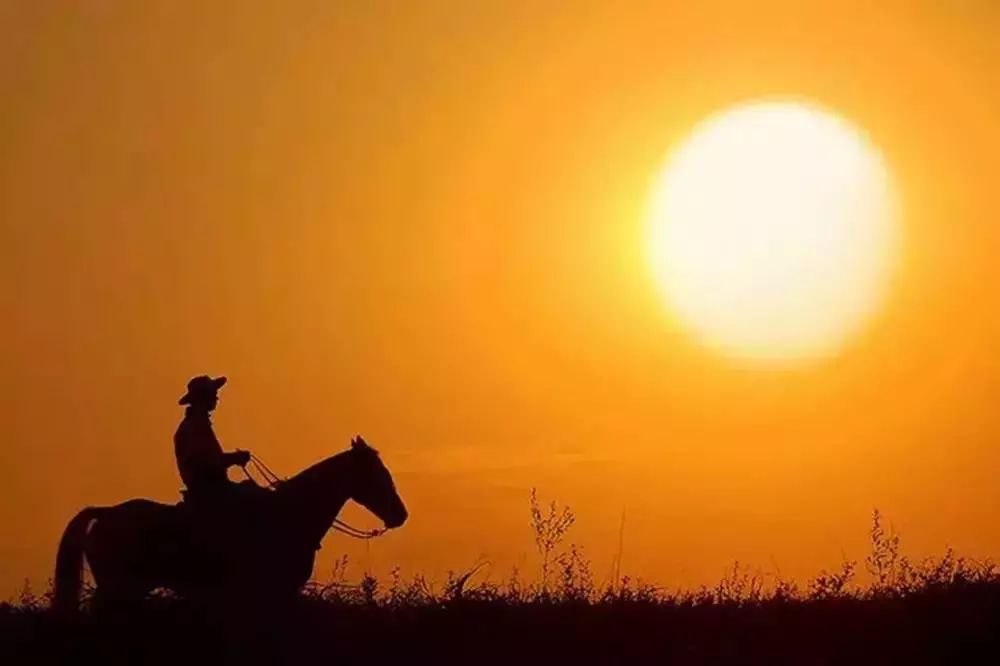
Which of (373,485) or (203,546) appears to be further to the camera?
(373,485)

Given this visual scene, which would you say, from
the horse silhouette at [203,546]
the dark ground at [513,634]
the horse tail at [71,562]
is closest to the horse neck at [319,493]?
the horse silhouette at [203,546]

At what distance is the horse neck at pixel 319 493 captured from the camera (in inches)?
609

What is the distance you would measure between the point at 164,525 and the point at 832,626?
20.8 ft

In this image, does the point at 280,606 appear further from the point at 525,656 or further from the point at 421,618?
the point at 525,656

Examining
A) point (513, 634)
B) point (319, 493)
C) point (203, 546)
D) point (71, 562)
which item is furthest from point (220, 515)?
point (513, 634)

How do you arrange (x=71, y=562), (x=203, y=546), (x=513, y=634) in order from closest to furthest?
(x=513, y=634)
(x=203, y=546)
(x=71, y=562)

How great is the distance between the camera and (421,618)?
46.4ft

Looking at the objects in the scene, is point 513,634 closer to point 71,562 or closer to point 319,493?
point 319,493

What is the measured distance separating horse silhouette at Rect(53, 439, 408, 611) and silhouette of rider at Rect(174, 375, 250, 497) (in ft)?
0.76

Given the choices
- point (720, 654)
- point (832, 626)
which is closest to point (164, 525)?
→ point (720, 654)

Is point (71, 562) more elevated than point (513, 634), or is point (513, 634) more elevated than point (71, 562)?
point (71, 562)

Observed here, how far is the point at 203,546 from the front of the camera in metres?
14.9

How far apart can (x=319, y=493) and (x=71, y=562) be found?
8.21 feet

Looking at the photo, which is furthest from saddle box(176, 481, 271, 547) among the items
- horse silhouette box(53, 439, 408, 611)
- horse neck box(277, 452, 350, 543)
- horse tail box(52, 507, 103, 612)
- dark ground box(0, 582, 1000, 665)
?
horse tail box(52, 507, 103, 612)
